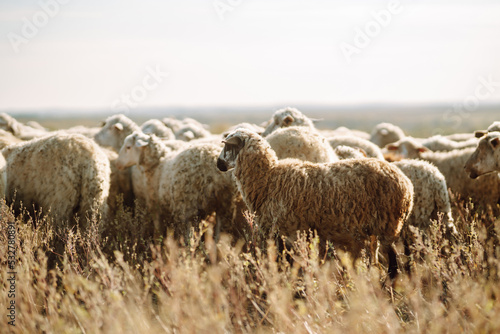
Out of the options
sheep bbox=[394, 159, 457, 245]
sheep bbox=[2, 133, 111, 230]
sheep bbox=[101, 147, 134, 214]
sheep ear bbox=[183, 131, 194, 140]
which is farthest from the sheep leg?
sheep ear bbox=[183, 131, 194, 140]

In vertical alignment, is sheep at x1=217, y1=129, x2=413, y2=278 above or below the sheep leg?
above

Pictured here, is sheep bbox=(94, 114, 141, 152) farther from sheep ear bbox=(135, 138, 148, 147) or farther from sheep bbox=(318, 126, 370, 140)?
sheep bbox=(318, 126, 370, 140)

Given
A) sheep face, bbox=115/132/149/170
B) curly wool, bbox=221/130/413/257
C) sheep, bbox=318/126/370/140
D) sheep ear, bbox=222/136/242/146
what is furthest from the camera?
sheep, bbox=318/126/370/140

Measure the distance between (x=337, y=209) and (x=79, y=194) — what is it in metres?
3.37

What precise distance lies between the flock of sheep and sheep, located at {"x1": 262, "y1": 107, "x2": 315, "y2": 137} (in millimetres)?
872

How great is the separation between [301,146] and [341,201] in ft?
6.45

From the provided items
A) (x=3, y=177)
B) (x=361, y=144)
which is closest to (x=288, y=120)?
(x=361, y=144)

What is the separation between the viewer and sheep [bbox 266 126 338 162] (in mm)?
6656

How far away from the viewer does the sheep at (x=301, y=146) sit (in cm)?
666

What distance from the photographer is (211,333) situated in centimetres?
272

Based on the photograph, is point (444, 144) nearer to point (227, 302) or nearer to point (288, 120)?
point (288, 120)

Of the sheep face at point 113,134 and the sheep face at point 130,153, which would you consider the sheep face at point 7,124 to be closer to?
the sheep face at point 113,134

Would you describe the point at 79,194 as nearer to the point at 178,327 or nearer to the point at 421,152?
the point at 178,327

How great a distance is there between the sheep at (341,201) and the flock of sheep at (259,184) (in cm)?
1
